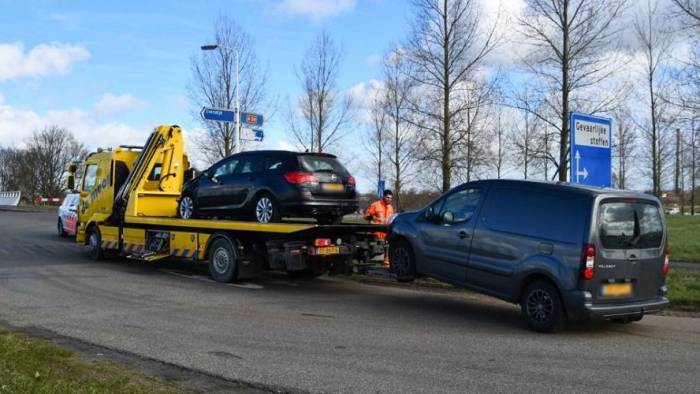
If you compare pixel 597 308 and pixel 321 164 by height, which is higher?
pixel 321 164

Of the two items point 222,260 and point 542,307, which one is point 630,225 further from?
point 222,260

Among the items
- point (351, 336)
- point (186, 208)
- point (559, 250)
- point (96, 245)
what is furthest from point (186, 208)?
point (559, 250)

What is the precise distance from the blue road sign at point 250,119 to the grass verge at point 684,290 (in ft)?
45.0

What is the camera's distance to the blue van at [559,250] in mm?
7398

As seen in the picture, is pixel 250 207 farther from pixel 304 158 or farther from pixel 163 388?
pixel 163 388

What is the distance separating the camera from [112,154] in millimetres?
15508

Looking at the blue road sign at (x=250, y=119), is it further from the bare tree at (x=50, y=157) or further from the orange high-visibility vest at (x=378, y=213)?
the bare tree at (x=50, y=157)

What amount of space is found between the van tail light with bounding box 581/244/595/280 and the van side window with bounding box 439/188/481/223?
Result: 5.64ft

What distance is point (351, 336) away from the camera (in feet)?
24.7

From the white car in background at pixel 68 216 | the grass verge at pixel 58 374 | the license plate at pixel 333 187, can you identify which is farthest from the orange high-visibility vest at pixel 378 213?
the white car in background at pixel 68 216

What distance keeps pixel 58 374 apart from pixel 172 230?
778cm

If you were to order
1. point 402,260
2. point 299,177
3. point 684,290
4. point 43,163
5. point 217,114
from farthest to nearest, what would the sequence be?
point 43,163, point 217,114, point 299,177, point 684,290, point 402,260

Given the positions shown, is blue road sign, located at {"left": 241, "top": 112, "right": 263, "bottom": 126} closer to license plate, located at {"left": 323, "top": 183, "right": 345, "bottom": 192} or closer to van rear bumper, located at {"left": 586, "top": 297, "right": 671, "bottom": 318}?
license plate, located at {"left": 323, "top": 183, "right": 345, "bottom": 192}

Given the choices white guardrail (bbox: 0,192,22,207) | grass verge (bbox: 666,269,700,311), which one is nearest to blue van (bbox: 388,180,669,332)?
grass verge (bbox: 666,269,700,311)
